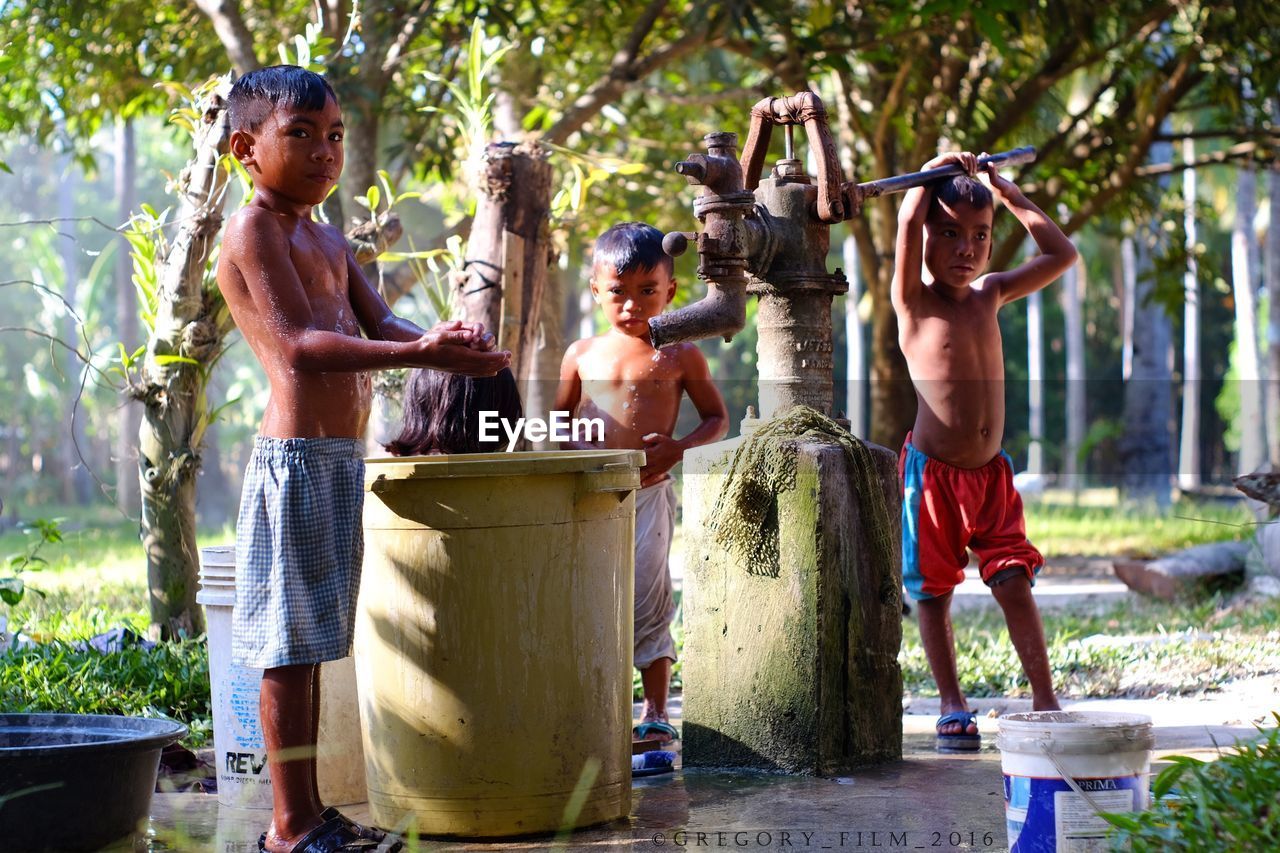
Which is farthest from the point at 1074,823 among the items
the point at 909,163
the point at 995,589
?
the point at 909,163

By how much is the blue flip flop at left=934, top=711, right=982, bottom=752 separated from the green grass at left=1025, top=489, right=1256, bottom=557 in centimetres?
491

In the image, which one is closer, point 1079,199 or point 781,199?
point 781,199

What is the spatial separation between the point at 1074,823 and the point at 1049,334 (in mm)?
30368

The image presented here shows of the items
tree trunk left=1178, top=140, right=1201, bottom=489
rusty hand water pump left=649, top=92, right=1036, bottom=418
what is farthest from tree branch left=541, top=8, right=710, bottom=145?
tree trunk left=1178, top=140, right=1201, bottom=489

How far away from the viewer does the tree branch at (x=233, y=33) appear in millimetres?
7062

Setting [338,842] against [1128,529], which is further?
[1128,529]

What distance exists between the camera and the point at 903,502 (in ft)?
13.4

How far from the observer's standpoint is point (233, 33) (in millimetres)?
7102

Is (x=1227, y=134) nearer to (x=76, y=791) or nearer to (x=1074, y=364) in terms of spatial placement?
(x=76, y=791)

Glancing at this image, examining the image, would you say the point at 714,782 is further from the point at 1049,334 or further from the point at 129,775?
the point at 1049,334


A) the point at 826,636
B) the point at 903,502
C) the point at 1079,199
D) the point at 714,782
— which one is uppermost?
the point at 1079,199

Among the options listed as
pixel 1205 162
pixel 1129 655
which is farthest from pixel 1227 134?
pixel 1129 655

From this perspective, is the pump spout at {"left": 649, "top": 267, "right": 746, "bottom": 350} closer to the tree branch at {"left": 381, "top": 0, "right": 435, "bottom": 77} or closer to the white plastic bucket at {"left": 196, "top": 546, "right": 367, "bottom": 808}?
the white plastic bucket at {"left": 196, "top": 546, "right": 367, "bottom": 808}

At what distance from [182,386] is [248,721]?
186 cm
